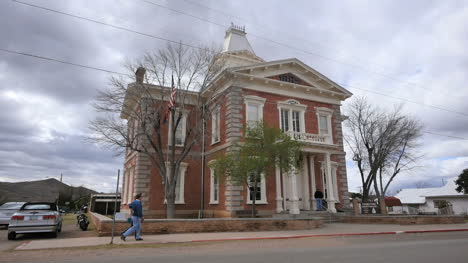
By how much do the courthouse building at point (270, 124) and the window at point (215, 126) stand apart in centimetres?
8

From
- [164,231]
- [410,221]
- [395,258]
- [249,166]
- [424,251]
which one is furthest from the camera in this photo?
[410,221]

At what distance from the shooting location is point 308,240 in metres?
12.1

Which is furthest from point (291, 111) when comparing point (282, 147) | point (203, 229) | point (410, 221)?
point (203, 229)

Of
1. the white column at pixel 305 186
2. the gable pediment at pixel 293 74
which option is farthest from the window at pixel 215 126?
the white column at pixel 305 186

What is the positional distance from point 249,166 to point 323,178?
9716 millimetres

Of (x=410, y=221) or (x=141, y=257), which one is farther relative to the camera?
(x=410, y=221)

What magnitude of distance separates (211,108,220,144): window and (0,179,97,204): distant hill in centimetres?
4525

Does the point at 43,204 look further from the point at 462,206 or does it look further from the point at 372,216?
the point at 462,206

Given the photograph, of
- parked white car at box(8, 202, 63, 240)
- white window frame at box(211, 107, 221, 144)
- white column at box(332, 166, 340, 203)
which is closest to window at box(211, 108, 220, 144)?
white window frame at box(211, 107, 221, 144)

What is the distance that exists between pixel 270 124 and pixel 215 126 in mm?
4379

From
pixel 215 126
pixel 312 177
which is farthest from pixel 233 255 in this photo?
pixel 215 126

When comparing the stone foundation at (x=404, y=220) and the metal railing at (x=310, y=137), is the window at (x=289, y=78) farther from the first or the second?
the stone foundation at (x=404, y=220)

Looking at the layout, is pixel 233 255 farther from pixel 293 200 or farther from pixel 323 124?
pixel 323 124

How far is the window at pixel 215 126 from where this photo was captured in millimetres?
22562
